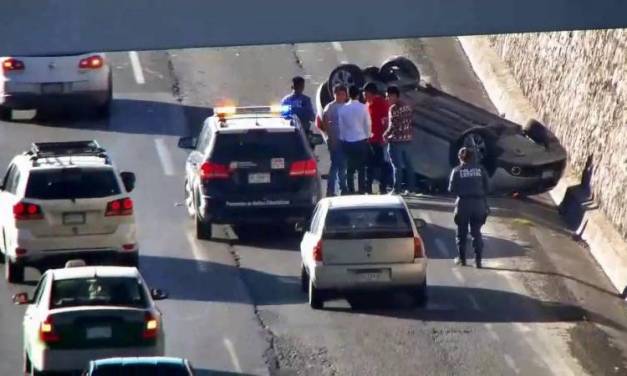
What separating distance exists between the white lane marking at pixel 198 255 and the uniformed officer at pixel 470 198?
343 centimetres

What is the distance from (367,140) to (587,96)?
4.21m

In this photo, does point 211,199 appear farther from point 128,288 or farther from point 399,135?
point 128,288

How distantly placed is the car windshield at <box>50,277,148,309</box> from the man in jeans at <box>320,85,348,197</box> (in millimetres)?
8371

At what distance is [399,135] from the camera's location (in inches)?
1195

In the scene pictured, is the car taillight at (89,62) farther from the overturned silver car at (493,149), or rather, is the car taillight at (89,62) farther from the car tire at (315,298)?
the car tire at (315,298)

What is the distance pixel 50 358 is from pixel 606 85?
12.7 m

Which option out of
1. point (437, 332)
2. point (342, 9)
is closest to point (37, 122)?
point (437, 332)

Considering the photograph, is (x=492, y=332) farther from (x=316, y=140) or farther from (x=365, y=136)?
(x=316, y=140)

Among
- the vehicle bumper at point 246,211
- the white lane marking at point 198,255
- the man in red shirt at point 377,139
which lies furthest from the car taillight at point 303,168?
the man in red shirt at point 377,139

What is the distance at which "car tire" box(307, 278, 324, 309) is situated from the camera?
84.2 ft

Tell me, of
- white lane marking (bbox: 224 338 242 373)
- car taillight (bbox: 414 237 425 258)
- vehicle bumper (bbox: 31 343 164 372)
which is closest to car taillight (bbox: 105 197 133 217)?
white lane marking (bbox: 224 338 242 373)

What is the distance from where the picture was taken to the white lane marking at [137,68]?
37844 mm

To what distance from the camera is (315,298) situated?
25.8 metres

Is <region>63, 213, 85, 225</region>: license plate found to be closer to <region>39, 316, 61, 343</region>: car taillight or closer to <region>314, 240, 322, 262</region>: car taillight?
<region>314, 240, 322, 262</region>: car taillight
